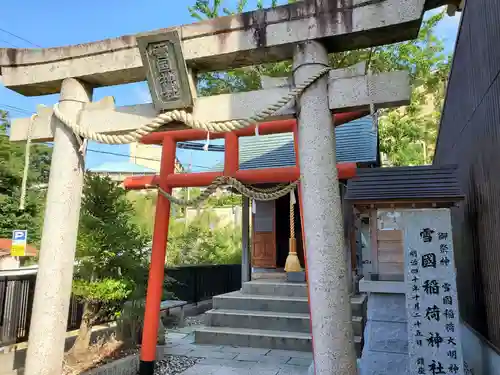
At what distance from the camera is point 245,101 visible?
431 centimetres

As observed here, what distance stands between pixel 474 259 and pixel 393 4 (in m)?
4.57

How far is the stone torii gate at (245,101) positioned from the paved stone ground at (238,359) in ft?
10.2

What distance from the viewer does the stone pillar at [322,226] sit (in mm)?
3637

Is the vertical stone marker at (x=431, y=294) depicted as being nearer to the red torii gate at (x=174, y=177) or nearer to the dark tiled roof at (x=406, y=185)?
the dark tiled roof at (x=406, y=185)

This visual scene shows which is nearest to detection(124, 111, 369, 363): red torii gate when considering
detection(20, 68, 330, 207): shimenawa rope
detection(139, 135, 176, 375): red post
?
detection(139, 135, 176, 375): red post

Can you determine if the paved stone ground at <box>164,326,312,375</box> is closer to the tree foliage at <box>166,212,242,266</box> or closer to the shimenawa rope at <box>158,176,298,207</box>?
the shimenawa rope at <box>158,176,298,207</box>

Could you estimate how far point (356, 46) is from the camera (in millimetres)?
4180

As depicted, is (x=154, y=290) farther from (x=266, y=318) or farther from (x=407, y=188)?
(x=407, y=188)

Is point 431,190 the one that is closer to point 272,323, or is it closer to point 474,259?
point 474,259

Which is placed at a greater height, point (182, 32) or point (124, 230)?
point (182, 32)

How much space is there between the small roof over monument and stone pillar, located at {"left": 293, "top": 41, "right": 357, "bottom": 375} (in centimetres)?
187

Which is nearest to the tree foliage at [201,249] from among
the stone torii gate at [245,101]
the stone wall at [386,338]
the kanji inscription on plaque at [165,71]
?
the stone wall at [386,338]

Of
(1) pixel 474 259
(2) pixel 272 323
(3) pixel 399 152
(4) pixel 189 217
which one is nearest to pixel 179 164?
(4) pixel 189 217

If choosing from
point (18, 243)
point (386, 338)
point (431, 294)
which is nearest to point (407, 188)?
point (431, 294)
